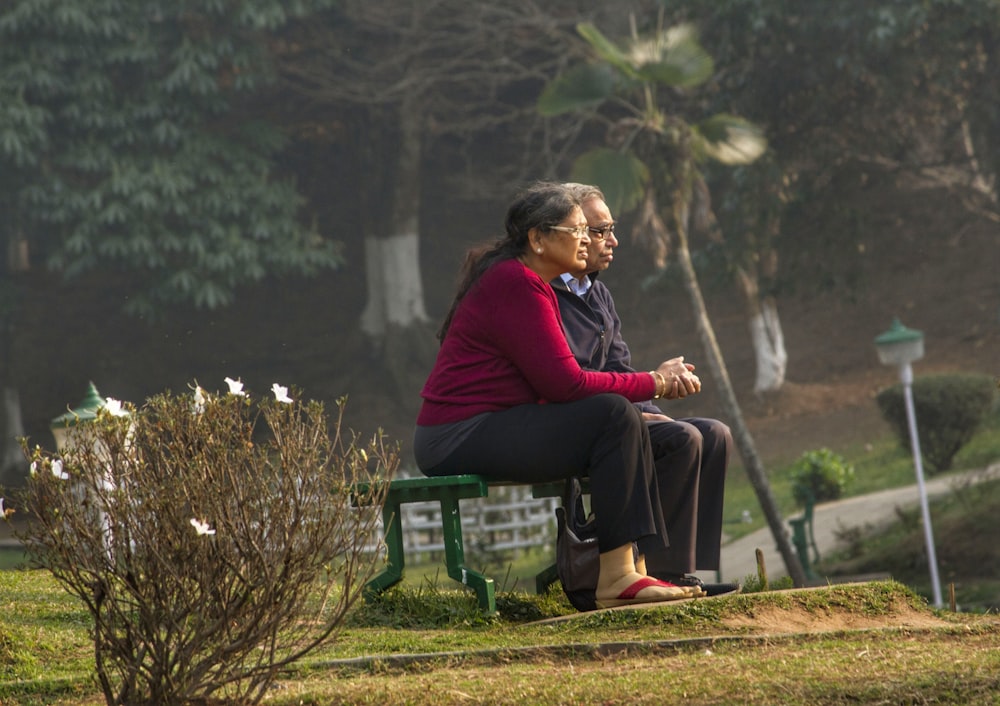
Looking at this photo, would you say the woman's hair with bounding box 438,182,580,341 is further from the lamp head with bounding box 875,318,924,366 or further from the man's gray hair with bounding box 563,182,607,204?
the lamp head with bounding box 875,318,924,366

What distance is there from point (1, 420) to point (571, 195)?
20.7 m

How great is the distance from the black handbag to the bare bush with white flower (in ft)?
3.79

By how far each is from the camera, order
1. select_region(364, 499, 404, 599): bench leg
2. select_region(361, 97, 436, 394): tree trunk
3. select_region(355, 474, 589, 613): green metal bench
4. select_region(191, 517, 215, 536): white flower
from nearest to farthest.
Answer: select_region(191, 517, 215, 536): white flower
select_region(355, 474, 589, 613): green metal bench
select_region(364, 499, 404, 599): bench leg
select_region(361, 97, 436, 394): tree trunk

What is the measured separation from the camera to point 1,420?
23703 millimetres

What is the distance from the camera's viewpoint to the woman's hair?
191 inches

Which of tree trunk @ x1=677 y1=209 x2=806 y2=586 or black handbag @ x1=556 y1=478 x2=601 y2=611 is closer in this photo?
black handbag @ x1=556 y1=478 x2=601 y2=611

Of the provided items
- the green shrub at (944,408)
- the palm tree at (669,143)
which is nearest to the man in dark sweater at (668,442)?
the palm tree at (669,143)

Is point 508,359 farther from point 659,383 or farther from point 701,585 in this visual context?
point 701,585

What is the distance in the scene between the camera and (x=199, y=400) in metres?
3.81

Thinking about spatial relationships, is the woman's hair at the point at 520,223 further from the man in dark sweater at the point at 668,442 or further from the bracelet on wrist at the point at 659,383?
the bracelet on wrist at the point at 659,383

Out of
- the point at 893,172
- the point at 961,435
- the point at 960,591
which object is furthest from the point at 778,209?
the point at 960,591

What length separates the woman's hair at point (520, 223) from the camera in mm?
4863

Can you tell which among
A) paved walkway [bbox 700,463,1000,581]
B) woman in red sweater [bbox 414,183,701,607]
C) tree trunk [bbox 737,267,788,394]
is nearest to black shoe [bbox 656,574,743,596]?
woman in red sweater [bbox 414,183,701,607]

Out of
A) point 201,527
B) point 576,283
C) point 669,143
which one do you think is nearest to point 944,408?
point 669,143
